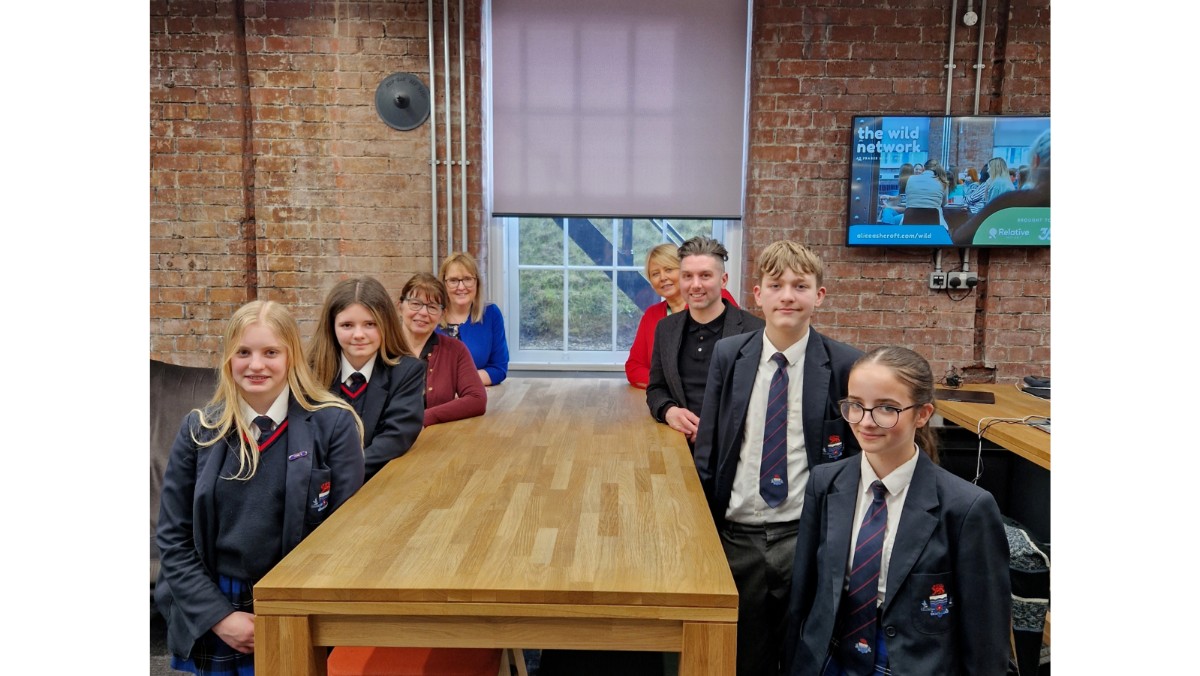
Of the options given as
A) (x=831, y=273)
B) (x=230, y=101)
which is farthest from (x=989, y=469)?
(x=230, y=101)

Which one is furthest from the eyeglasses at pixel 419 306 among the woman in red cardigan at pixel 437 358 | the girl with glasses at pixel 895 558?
the girl with glasses at pixel 895 558

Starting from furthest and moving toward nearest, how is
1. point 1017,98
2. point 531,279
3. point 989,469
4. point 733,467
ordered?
point 531,279 → point 1017,98 → point 989,469 → point 733,467

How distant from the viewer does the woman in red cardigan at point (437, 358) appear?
2781 mm

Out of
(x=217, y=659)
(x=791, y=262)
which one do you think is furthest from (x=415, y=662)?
(x=791, y=262)

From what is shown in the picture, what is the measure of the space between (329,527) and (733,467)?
3.60ft

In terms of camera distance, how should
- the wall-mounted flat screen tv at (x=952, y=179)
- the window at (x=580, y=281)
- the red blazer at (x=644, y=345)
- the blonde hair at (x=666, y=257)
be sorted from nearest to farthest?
the blonde hair at (x=666, y=257)
the red blazer at (x=644, y=345)
the wall-mounted flat screen tv at (x=952, y=179)
the window at (x=580, y=281)

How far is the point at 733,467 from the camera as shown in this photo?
216 cm

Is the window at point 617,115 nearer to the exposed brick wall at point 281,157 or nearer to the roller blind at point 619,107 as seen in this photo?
the roller blind at point 619,107

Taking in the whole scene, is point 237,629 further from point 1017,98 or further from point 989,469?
point 1017,98

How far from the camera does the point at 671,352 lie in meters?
2.80

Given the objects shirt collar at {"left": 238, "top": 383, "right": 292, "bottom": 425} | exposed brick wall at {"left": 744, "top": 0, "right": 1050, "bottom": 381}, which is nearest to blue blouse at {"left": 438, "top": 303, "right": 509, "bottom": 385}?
exposed brick wall at {"left": 744, "top": 0, "right": 1050, "bottom": 381}

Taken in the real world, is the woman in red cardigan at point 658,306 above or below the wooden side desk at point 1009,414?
above

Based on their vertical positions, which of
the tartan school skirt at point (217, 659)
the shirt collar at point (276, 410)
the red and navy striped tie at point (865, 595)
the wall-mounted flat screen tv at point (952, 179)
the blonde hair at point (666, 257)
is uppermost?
the wall-mounted flat screen tv at point (952, 179)

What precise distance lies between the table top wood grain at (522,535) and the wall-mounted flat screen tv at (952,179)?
2410 mm
